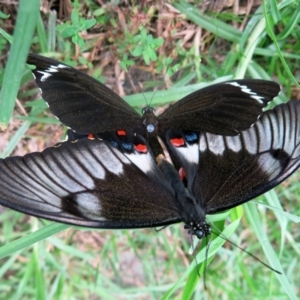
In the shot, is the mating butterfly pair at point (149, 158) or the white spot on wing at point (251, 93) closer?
the mating butterfly pair at point (149, 158)

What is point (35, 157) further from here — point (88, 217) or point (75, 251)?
point (75, 251)

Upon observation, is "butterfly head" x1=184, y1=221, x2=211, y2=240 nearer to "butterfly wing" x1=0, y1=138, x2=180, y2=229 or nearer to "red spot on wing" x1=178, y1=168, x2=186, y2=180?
"butterfly wing" x1=0, y1=138, x2=180, y2=229

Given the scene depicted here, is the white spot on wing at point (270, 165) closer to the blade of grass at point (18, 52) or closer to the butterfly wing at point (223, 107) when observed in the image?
the butterfly wing at point (223, 107)

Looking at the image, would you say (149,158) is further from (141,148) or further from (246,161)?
(246,161)

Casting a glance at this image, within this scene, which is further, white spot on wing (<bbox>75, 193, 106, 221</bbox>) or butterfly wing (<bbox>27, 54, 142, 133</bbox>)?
butterfly wing (<bbox>27, 54, 142, 133</bbox>)

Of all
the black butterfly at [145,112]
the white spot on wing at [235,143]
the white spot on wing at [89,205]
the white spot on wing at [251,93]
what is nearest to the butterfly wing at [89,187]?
the white spot on wing at [89,205]

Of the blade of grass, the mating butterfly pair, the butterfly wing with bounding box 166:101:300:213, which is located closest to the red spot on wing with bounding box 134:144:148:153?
the mating butterfly pair

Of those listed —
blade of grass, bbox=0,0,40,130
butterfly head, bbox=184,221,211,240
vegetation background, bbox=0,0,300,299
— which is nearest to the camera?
blade of grass, bbox=0,0,40,130
